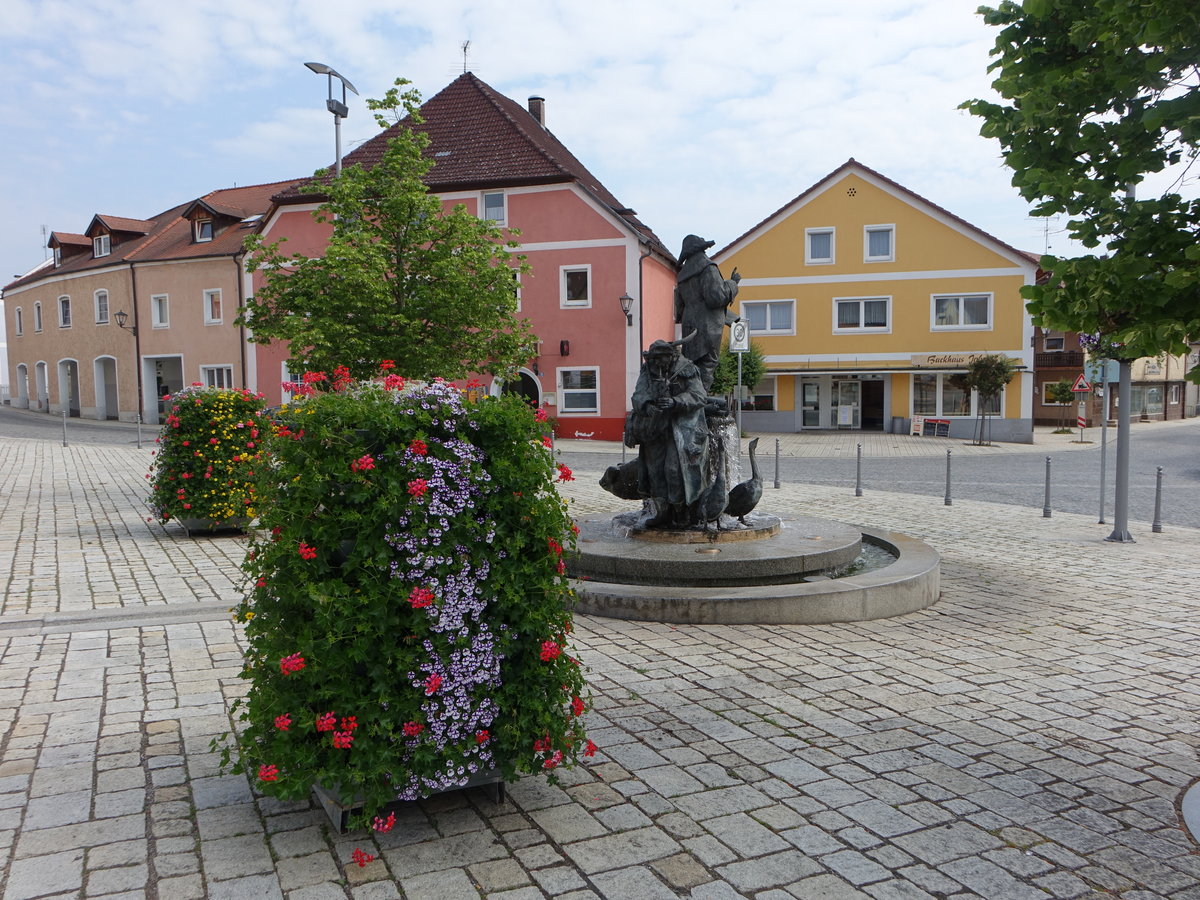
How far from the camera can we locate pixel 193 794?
13.3 ft

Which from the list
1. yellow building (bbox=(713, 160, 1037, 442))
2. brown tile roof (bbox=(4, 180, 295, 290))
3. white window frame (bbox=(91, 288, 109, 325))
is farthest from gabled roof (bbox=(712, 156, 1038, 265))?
white window frame (bbox=(91, 288, 109, 325))

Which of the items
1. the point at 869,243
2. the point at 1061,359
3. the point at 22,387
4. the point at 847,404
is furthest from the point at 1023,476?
the point at 22,387

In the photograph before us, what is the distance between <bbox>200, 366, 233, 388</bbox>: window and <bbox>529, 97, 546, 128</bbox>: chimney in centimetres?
1616

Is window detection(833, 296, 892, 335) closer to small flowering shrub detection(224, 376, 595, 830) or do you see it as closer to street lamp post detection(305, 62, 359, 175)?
street lamp post detection(305, 62, 359, 175)

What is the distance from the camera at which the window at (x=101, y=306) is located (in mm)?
40406

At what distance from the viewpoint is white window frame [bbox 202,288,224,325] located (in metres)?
36.7

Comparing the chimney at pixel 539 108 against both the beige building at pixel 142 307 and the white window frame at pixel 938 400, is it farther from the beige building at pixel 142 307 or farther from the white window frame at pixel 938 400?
the white window frame at pixel 938 400

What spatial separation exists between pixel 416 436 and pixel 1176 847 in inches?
134

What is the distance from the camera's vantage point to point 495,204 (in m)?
31.0

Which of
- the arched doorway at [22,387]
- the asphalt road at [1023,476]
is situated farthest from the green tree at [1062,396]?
the arched doorway at [22,387]

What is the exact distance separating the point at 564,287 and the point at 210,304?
15.7 metres

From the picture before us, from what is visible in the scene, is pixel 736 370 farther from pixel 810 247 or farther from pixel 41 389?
pixel 41 389

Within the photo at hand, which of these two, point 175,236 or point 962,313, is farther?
point 175,236

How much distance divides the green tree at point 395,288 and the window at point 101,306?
28.1 meters
